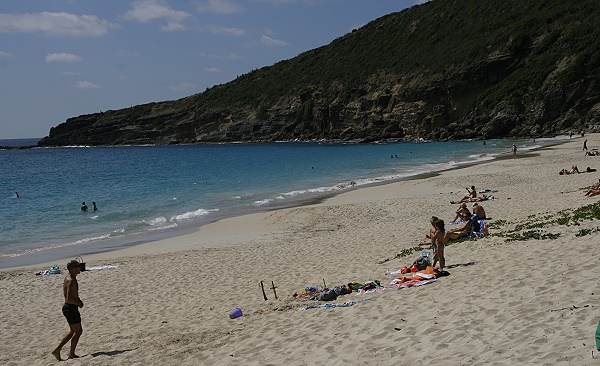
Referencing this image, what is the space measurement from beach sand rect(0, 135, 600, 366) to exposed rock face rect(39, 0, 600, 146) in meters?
57.8

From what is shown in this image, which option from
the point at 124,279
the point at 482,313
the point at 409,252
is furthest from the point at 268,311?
the point at 124,279

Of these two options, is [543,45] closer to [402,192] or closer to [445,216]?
[402,192]

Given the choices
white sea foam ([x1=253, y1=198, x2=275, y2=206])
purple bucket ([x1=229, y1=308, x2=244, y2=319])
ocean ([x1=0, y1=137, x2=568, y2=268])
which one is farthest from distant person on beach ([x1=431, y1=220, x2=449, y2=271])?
white sea foam ([x1=253, y1=198, x2=275, y2=206])

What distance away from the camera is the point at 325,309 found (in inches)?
352

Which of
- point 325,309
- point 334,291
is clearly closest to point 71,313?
point 325,309

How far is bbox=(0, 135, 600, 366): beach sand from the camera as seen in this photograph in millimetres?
6406

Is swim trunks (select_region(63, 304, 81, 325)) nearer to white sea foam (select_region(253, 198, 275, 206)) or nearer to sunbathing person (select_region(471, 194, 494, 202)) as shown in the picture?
sunbathing person (select_region(471, 194, 494, 202))

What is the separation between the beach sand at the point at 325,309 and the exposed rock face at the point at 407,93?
57775 millimetres

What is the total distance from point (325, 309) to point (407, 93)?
3250 inches

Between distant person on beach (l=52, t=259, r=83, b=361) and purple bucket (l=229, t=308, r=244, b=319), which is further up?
distant person on beach (l=52, t=259, r=83, b=361)

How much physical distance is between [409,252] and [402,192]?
1546 centimetres

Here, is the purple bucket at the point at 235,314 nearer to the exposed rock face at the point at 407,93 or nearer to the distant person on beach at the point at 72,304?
the distant person on beach at the point at 72,304

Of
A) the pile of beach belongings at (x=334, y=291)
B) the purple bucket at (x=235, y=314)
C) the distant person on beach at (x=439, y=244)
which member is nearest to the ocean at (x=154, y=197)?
the purple bucket at (x=235, y=314)

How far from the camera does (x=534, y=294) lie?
7.41 metres
